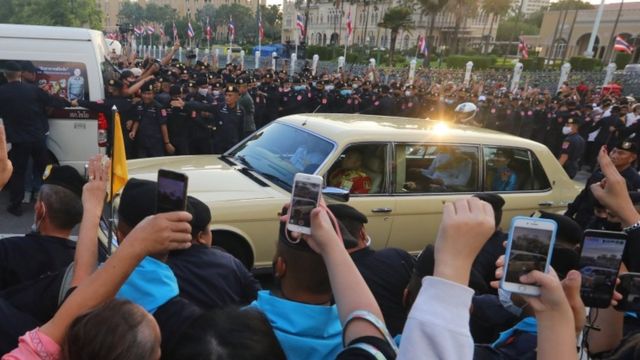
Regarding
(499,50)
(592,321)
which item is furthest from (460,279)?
(499,50)

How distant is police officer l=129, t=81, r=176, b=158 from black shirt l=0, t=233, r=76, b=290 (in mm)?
4680

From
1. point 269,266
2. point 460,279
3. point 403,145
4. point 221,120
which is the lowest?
point 269,266

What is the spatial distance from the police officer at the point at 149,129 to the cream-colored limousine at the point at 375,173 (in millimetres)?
1959

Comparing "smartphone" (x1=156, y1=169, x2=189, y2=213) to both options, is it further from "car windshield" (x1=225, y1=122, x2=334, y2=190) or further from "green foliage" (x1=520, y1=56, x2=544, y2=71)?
"green foliage" (x1=520, y1=56, x2=544, y2=71)

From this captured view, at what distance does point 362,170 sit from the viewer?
448 centimetres

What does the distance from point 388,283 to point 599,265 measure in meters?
1.10

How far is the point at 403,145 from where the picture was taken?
14.8ft

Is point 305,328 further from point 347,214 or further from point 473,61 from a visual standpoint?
point 473,61

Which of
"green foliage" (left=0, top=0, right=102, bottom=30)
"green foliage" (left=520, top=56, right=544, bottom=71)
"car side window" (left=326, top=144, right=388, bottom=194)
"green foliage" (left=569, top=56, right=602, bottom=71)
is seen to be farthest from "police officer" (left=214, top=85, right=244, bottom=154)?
"green foliage" (left=0, top=0, right=102, bottom=30)

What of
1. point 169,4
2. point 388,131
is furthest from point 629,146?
point 169,4

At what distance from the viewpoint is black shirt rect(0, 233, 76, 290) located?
7.10ft

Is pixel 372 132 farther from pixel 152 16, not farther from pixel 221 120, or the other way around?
pixel 152 16

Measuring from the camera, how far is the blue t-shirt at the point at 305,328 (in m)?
1.38

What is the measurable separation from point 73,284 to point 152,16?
4023 inches
